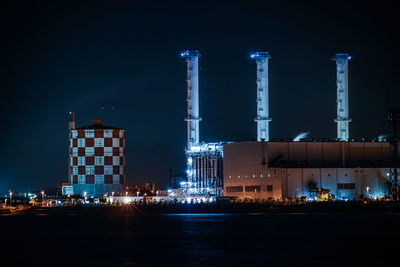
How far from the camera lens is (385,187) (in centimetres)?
8062

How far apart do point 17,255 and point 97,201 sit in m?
62.6

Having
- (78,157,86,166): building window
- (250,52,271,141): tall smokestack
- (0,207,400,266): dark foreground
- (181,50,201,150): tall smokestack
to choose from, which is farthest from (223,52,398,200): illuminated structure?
(0,207,400,266): dark foreground

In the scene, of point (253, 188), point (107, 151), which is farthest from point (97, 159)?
point (253, 188)

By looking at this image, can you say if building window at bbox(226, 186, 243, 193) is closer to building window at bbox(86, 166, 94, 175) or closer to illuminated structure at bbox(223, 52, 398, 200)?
illuminated structure at bbox(223, 52, 398, 200)

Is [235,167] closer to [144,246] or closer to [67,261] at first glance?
[144,246]

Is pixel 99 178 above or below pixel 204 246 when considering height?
above

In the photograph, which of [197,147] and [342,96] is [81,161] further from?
[342,96]

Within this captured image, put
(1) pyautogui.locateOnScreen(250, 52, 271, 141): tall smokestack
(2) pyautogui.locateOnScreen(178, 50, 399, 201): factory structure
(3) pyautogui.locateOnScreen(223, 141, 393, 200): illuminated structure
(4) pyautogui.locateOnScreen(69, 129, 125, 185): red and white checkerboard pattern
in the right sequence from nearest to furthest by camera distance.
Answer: (3) pyautogui.locateOnScreen(223, 141, 393, 200): illuminated structure
(2) pyautogui.locateOnScreen(178, 50, 399, 201): factory structure
(1) pyautogui.locateOnScreen(250, 52, 271, 141): tall smokestack
(4) pyautogui.locateOnScreen(69, 129, 125, 185): red and white checkerboard pattern

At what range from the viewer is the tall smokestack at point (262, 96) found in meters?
85.3

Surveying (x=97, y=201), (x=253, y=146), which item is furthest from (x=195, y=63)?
(x=97, y=201)

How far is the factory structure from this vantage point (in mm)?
78312

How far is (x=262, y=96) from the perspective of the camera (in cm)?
8550

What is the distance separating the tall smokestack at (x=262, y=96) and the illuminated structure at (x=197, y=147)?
558 cm

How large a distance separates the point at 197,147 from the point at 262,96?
10186 millimetres
